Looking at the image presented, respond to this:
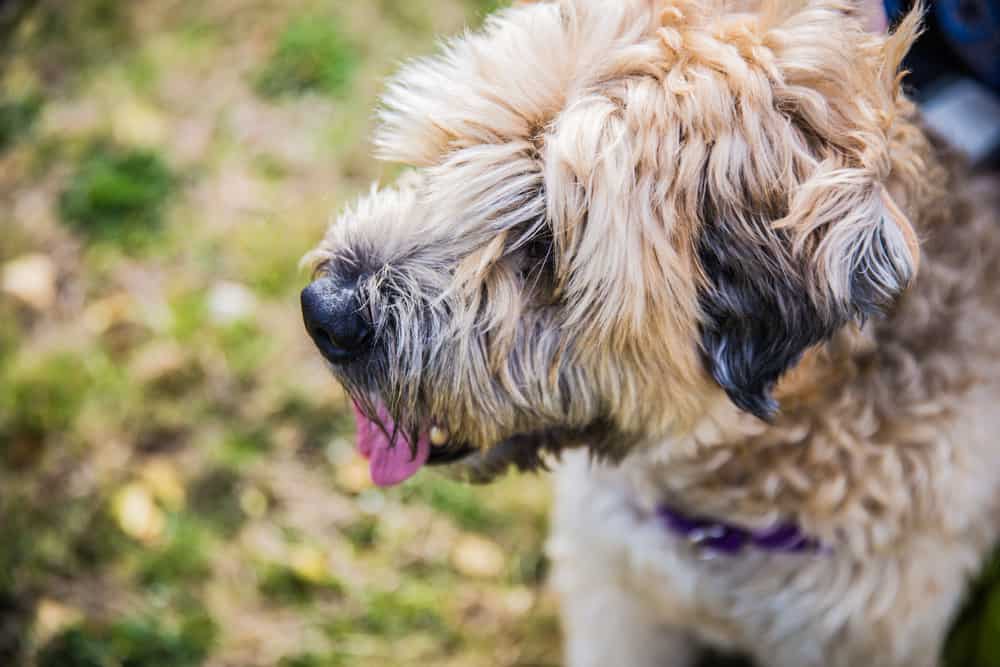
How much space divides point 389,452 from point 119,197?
2284 millimetres

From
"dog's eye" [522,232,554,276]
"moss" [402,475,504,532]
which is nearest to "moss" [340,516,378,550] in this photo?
"moss" [402,475,504,532]

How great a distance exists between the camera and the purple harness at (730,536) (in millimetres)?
2146

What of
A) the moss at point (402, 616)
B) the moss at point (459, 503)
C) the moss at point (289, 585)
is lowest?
the moss at point (402, 616)

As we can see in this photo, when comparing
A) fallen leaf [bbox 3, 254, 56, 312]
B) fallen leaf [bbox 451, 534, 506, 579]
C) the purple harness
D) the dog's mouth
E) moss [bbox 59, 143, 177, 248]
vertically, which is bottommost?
the purple harness

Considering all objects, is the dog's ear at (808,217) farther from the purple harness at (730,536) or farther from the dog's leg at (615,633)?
the dog's leg at (615,633)

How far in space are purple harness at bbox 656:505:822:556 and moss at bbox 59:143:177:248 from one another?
2578mm

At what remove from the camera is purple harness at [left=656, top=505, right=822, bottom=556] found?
215 centimetres

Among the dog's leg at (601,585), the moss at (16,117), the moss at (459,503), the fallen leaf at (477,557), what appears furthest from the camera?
the moss at (16,117)

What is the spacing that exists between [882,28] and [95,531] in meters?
2.83

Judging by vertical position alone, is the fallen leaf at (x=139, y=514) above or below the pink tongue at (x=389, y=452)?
above

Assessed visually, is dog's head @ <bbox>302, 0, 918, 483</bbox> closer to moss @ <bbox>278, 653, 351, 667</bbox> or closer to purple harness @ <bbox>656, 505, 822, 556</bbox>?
purple harness @ <bbox>656, 505, 822, 556</bbox>

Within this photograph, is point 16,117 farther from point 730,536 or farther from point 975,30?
point 975,30

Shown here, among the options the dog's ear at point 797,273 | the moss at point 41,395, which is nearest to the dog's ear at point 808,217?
the dog's ear at point 797,273

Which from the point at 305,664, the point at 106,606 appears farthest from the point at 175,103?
the point at 305,664
